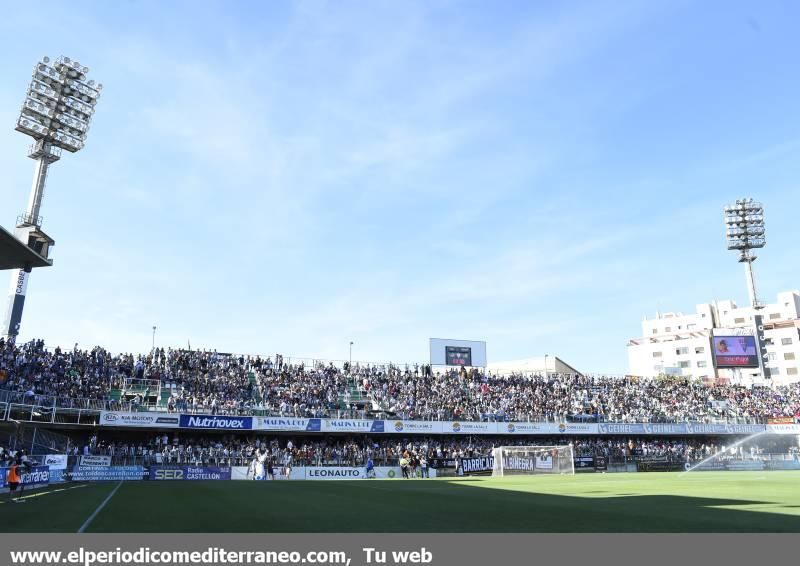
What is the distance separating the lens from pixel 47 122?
5684 centimetres

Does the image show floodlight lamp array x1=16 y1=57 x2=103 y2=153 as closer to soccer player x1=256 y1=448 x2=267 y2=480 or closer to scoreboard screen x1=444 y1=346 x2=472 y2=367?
soccer player x1=256 y1=448 x2=267 y2=480

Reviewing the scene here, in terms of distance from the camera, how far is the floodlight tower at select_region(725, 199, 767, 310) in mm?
88625

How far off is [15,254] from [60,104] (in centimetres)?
3444

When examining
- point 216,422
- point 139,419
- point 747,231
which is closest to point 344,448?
point 216,422

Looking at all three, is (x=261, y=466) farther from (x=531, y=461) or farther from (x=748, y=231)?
(x=748, y=231)

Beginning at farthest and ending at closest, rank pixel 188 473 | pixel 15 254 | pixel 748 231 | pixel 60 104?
1. pixel 748 231
2. pixel 60 104
3. pixel 188 473
4. pixel 15 254

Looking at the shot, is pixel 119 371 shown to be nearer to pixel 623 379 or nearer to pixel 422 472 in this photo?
pixel 422 472

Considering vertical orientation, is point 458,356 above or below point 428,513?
above

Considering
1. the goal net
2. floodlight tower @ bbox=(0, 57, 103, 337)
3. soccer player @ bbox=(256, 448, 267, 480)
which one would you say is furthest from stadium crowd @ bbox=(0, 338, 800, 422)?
floodlight tower @ bbox=(0, 57, 103, 337)

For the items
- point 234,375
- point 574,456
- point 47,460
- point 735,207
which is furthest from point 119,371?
point 735,207

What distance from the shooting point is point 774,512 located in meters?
14.5

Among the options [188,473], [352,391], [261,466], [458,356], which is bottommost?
[188,473]

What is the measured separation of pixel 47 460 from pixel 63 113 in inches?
1478

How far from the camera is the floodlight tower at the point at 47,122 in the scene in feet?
178
